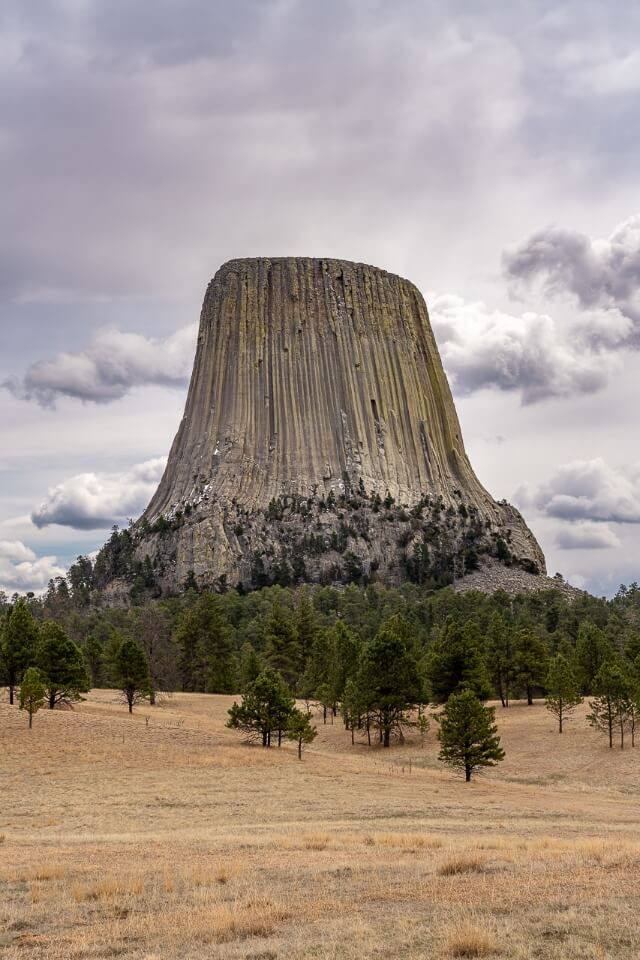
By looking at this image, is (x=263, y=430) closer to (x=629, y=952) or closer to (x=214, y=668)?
(x=214, y=668)

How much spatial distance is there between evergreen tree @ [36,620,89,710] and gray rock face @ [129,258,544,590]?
74.7m

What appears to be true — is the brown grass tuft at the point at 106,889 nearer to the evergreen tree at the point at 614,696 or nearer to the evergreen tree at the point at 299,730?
the evergreen tree at the point at 299,730

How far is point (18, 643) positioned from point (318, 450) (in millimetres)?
94575

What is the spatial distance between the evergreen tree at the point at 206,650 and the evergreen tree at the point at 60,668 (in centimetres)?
2387

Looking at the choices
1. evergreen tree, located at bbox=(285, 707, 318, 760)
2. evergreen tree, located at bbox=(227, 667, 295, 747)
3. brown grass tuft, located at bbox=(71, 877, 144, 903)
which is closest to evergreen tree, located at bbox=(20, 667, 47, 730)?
evergreen tree, located at bbox=(227, 667, 295, 747)

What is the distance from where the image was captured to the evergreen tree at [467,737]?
3841 centimetres

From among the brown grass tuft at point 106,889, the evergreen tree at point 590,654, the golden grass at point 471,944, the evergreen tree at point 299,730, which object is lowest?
the evergreen tree at point 299,730

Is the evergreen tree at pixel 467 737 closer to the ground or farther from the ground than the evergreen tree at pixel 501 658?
closer to the ground

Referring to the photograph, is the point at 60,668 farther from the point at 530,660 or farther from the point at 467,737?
the point at 530,660

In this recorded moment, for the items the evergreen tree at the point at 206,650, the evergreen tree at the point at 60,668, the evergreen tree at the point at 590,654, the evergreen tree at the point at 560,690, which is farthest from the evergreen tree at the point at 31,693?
the evergreen tree at the point at 590,654

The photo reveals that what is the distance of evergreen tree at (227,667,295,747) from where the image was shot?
43.5 m

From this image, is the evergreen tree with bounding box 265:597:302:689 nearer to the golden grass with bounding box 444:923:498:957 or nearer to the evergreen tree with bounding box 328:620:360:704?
the evergreen tree with bounding box 328:620:360:704

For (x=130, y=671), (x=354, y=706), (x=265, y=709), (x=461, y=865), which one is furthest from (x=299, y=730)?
(x=461, y=865)

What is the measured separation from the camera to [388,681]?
→ 165 ft
